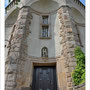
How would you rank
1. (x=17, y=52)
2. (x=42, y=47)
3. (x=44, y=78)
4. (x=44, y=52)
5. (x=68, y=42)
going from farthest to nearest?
(x=42, y=47)
(x=44, y=52)
(x=44, y=78)
(x=68, y=42)
(x=17, y=52)

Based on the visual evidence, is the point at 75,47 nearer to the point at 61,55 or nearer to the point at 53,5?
the point at 61,55

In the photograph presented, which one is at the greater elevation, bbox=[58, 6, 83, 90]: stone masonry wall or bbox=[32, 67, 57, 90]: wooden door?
bbox=[58, 6, 83, 90]: stone masonry wall

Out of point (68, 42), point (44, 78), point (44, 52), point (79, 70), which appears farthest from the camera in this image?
point (44, 52)

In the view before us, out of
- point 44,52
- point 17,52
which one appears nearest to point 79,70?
point 44,52

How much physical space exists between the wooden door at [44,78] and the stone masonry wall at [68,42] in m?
1.16

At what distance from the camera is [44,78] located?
32.9ft

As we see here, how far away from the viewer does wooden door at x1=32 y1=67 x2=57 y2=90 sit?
31.8ft

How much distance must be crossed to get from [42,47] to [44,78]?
230cm

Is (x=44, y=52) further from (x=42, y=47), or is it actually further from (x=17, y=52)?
(x=17, y=52)

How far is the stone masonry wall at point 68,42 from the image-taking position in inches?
338

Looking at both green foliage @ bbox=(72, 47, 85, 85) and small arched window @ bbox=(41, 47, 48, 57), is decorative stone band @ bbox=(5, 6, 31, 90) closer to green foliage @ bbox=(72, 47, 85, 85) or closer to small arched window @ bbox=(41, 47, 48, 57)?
small arched window @ bbox=(41, 47, 48, 57)

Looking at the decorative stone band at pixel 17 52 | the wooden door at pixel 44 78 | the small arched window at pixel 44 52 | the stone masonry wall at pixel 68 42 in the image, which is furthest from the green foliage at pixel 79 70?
the decorative stone band at pixel 17 52

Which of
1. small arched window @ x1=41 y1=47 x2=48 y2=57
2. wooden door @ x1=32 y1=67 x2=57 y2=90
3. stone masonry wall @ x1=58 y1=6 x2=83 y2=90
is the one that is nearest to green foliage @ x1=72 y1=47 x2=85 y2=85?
stone masonry wall @ x1=58 y1=6 x2=83 y2=90

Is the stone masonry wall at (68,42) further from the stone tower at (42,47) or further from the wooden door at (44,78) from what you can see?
the wooden door at (44,78)
